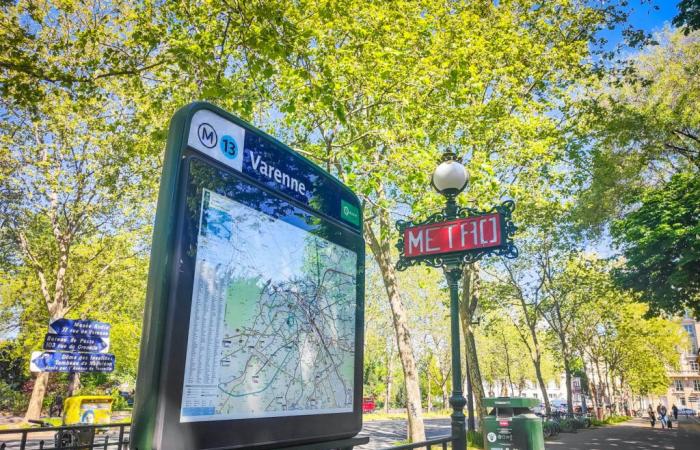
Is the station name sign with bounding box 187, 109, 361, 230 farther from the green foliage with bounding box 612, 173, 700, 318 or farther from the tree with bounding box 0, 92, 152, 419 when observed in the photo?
the green foliage with bounding box 612, 173, 700, 318

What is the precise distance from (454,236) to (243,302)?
353cm

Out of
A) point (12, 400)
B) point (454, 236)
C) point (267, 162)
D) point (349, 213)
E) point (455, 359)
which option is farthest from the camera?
point (12, 400)

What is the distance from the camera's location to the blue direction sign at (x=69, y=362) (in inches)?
353

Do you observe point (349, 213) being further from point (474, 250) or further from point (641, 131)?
point (641, 131)

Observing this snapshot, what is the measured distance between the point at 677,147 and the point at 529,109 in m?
8.98

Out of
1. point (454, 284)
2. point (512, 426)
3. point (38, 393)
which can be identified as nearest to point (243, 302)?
point (454, 284)

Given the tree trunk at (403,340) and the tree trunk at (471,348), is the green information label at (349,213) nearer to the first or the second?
the tree trunk at (403,340)

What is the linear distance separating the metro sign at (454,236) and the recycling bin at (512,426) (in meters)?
8.09

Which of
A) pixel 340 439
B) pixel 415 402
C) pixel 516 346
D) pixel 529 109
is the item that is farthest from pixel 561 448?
pixel 516 346

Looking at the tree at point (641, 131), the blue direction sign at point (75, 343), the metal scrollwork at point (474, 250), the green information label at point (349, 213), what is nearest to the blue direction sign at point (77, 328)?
the blue direction sign at point (75, 343)

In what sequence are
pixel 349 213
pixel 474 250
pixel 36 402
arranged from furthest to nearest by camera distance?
1. pixel 36 402
2. pixel 474 250
3. pixel 349 213

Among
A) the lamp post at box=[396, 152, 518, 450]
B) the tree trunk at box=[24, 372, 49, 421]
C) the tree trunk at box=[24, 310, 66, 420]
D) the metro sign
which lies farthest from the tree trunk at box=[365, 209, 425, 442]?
the tree trunk at box=[24, 372, 49, 421]

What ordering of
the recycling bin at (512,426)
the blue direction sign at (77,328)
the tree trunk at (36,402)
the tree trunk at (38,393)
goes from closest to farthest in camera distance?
the blue direction sign at (77,328) < the recycling bin at (512,426) < the tree trunk at (38,393) < the tree trunk at (36,402)

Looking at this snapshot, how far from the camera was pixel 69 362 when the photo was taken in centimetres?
936
